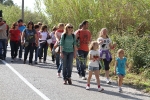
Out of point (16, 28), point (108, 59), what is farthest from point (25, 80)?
point (16, 28)

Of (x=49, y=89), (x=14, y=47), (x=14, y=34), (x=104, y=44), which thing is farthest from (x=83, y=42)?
(x=14, y=47)

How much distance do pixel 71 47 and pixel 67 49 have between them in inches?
5.1

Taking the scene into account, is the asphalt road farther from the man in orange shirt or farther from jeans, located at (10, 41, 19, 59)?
jeans, located at (10, 41, 19, 59)

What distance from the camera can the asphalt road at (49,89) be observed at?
8570 mm

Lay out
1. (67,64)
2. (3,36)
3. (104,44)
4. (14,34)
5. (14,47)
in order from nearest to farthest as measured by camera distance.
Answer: (67,64)
(104,44)
(3,36)
(14,34)
(14,47)

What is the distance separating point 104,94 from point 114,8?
8197 mm

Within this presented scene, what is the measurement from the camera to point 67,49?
402 inches

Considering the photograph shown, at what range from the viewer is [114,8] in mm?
16609

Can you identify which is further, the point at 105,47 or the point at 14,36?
the point at 14,36

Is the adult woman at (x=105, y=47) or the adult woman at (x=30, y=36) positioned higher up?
the adult woman at (x=30, y=36)

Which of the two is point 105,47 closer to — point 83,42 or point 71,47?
point 83,42

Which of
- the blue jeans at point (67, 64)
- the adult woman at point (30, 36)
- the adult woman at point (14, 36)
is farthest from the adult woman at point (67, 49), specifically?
the adult woman at point (14, 36)

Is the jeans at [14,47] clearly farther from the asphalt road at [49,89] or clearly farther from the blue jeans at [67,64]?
the blue jeans at [67,64]

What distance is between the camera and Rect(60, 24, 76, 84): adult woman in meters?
10.1
